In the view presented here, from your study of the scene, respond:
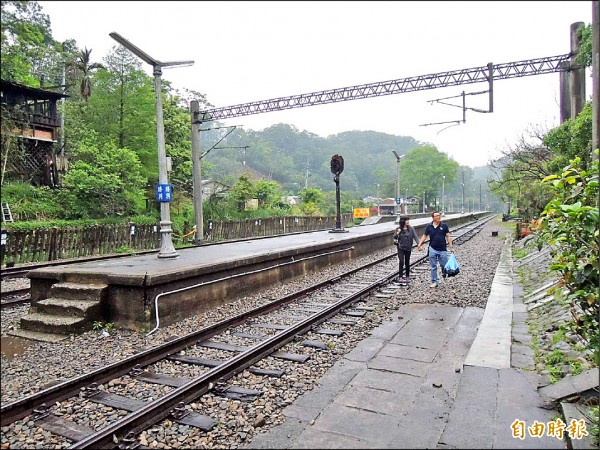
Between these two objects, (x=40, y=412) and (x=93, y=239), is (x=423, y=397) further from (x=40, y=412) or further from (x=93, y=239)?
(x=93, y=239)

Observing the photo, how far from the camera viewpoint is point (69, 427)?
3.61 metres

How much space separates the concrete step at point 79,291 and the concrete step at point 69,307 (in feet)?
0.30

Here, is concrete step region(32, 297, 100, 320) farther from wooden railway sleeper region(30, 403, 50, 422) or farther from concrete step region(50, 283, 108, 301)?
wooden railway sleeper region(30, 403, 50, 422)

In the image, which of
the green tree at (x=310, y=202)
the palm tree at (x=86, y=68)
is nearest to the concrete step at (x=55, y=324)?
the palm tree at (x=86, y=68)

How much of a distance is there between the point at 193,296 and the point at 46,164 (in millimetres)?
3186

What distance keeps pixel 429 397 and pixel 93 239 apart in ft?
48.3

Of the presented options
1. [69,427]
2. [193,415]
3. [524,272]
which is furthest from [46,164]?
[524,272]

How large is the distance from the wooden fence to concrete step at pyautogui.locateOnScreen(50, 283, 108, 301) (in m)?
0.83

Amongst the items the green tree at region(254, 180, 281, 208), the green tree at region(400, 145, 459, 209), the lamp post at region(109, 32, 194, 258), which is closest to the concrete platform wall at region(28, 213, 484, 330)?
the lamp post at region(109, 32, 194, 258)

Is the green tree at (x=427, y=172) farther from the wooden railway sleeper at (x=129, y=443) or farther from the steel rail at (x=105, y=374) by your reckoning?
the wooden railway sleeper at (x=129, y=443)

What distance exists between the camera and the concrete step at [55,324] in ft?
19.5

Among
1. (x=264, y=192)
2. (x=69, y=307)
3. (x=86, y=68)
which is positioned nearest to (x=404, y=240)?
(x=69, y=307)

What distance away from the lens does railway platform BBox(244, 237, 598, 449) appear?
324 centimetres

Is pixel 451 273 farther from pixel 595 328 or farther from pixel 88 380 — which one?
pixel 88 380
